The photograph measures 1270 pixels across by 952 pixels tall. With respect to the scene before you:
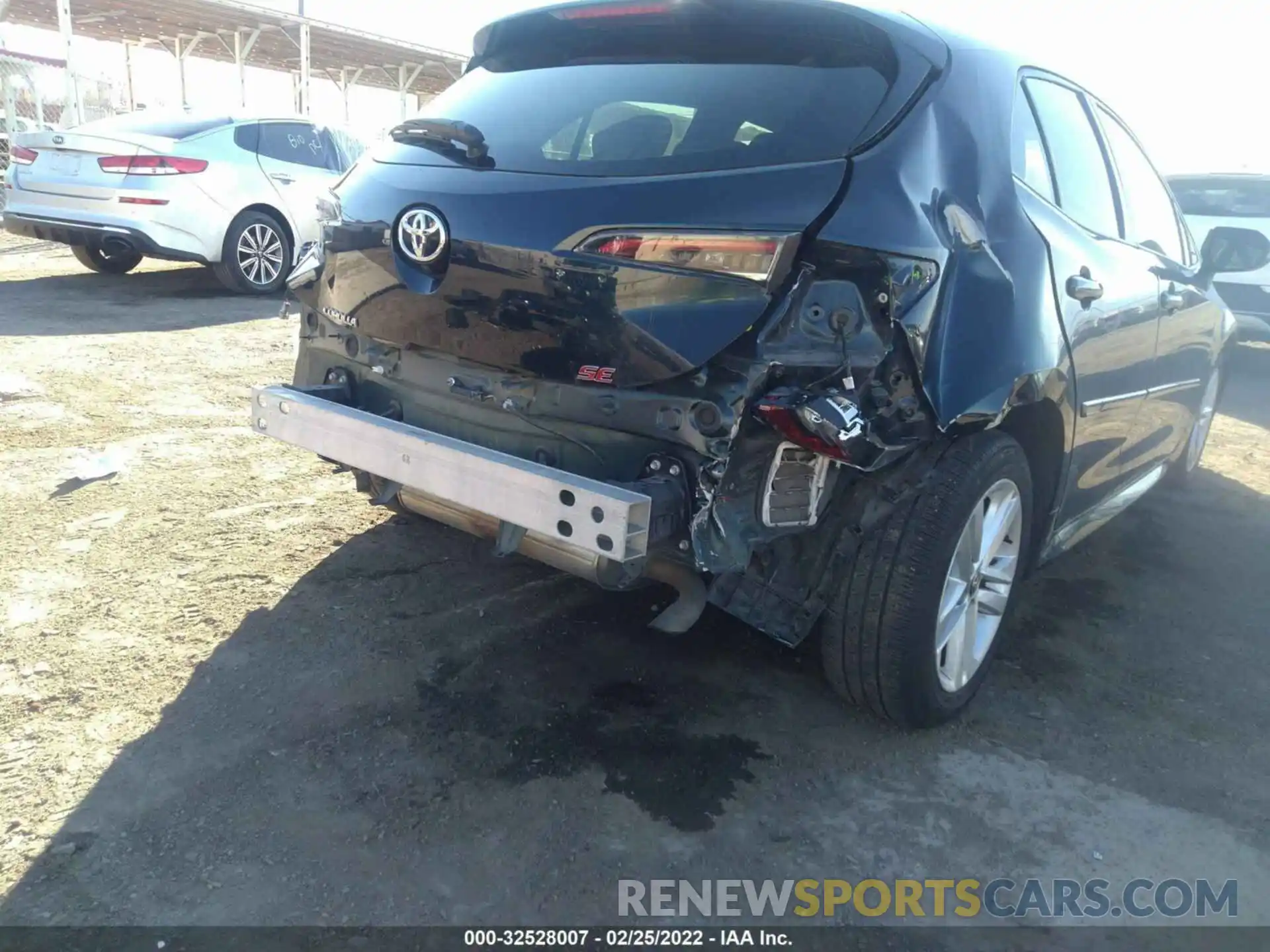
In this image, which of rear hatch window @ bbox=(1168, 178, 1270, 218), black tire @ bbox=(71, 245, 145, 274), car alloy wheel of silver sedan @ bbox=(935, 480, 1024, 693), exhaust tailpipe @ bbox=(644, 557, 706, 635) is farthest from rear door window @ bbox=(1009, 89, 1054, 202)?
black tire @ bbox=(71, 245, 145, 274)

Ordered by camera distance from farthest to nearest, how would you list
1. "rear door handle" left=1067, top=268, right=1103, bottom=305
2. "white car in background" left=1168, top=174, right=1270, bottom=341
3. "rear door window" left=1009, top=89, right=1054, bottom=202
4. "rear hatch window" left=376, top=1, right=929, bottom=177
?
"white car in background" left=1168, top=174, right=1270, bottom=341 < "rear door handle" left=1067, top=268, right=1103, bottom=305 < "rear door window" left=1009, top=89, right=1054, bottom=202 < "rear hatch window" left=376, top=1, right=929, bottom=177

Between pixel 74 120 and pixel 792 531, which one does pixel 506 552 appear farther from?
pixel 74 120

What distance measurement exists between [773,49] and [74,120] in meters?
16.5

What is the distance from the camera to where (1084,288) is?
2865 millimetres

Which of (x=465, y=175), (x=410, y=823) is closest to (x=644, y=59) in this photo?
(x=465, y=175)

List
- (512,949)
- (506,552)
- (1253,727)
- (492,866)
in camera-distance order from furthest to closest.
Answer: (1253,727) → (506,552) → (492,866) → (512,949)

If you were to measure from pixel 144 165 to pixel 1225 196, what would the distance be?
9.48 metres

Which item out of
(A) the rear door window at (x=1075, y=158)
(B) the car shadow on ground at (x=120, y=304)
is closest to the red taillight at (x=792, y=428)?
(A) the rear door window at (x=1075, y=158)

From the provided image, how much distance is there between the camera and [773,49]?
2414mm

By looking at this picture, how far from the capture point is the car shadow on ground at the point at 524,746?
207cm

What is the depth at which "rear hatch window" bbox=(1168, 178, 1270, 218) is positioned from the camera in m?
8.93

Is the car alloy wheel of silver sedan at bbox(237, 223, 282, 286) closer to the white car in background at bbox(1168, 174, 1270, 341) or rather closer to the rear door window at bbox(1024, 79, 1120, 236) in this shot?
the rear door window at bbox(1024, 79, 1120, 236)

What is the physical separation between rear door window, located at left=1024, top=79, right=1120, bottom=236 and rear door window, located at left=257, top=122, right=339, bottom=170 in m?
7.42

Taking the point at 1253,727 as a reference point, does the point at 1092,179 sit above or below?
above
